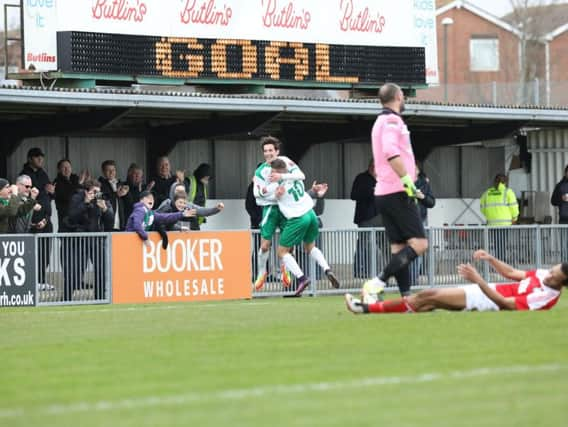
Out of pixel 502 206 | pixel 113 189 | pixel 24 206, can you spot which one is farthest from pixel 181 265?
pixel 502 206

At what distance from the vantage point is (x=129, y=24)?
23234 mm

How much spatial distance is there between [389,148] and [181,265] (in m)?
6.73

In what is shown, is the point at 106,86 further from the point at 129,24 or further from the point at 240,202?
the point at 240,202

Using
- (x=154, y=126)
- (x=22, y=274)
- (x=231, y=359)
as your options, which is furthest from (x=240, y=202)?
(x=231, y=359)

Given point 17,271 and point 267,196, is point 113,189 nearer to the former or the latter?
point 17,271

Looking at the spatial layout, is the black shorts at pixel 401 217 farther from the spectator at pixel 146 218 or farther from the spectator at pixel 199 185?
the spectator at pixel 199 185

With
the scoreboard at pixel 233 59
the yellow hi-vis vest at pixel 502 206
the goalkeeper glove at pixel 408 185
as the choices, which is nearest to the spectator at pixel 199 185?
the scoreboard at pixel 233 59

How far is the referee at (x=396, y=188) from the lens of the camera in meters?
13.4

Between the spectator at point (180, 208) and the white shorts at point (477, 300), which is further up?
the spectator at point (180, 208)

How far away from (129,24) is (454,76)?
5192 centimetres

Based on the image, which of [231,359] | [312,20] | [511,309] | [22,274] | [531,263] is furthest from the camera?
[312,20]

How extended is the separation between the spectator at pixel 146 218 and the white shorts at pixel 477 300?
752cm

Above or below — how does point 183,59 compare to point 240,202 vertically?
above

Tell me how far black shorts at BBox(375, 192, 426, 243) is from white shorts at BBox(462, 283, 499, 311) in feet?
3.18
